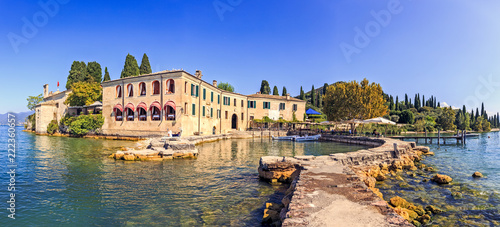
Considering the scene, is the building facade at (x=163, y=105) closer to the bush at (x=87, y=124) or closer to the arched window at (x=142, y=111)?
the arched window at (x=142, y=111)

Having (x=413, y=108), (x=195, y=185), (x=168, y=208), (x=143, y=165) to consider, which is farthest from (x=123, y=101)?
(x=413, y=108)

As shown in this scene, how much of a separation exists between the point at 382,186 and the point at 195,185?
7.33m

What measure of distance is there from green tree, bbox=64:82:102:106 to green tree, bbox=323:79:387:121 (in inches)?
1486

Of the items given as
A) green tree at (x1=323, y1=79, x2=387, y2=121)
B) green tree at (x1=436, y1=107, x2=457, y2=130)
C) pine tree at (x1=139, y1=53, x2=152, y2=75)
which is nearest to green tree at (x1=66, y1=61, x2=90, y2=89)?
pine tree at (x1=139, y1=53, x2=152, y2=75)

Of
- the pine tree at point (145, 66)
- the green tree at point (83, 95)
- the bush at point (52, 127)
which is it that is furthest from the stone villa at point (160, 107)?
the pine tree at point (145, 66)

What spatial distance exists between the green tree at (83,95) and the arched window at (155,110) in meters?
15.7

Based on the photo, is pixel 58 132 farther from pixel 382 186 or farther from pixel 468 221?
pixel 468 221

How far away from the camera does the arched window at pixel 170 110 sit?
94.3 feet

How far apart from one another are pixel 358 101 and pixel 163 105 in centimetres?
2602

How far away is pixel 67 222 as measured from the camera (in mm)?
5988

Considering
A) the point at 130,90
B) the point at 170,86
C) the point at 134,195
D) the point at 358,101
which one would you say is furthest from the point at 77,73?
the point at 134,195

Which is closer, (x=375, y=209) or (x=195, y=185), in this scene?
(x=375, y=209)

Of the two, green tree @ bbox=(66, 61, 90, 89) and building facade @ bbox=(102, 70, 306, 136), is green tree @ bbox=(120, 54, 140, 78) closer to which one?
green tree @ bbox=(66, 61, 90, 89)

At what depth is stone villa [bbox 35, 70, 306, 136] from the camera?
28.9 metres
